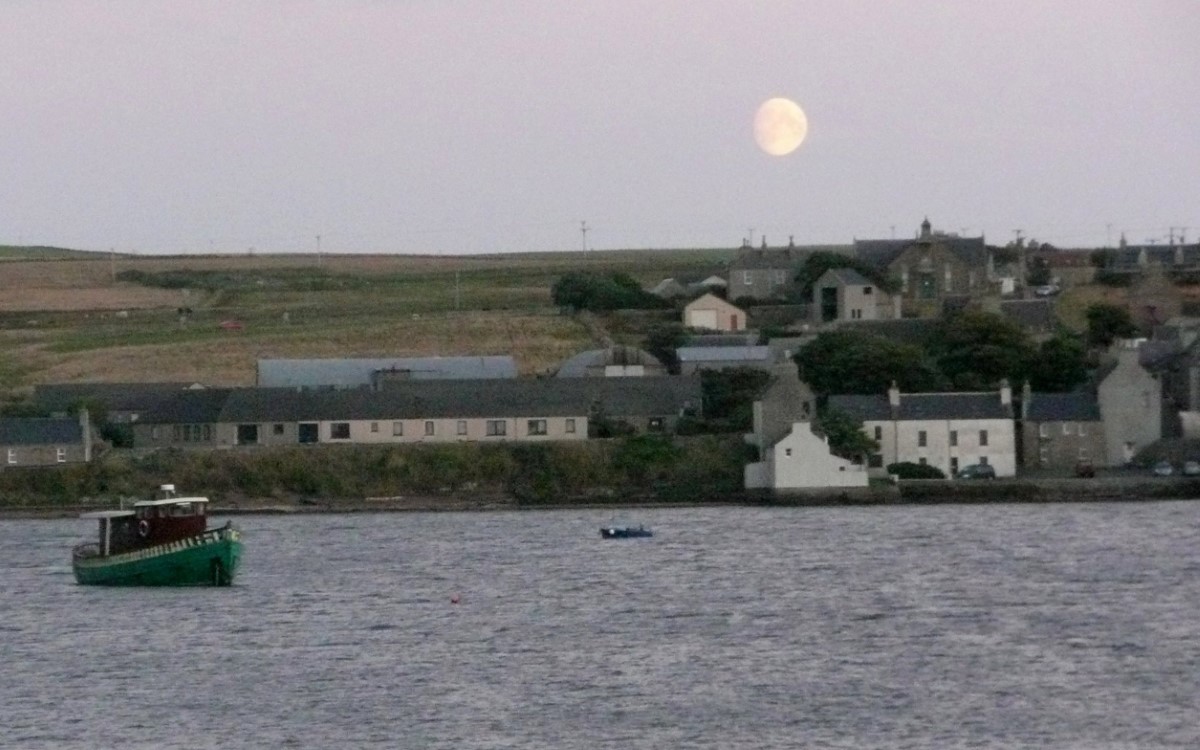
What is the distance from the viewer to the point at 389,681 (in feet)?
135

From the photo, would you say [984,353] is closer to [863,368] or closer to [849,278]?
[863,368]

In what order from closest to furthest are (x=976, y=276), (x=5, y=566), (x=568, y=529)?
(x=5, y=566), (x=568, y=529), (x=976, y=276)

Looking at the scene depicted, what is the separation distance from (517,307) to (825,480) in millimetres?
54948

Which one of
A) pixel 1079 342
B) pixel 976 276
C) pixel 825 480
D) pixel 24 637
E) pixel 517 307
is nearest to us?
pixel 24 637

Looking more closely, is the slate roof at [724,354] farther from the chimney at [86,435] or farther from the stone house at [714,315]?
the chimney at [86,435]

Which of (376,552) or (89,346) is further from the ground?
(89,346)

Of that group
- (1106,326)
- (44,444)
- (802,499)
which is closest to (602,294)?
(1106,326)

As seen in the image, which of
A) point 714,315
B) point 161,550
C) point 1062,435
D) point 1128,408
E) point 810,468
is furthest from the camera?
point 714,315

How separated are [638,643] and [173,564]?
1795 cm

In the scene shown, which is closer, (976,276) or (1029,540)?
(1029,540)

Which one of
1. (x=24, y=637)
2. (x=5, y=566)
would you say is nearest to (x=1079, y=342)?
(x=5, y=566)

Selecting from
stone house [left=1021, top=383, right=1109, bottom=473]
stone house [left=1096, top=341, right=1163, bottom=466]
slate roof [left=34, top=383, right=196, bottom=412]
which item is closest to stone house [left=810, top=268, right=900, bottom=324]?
stone house [left=1021, top=383, right=1109, bottom=473]

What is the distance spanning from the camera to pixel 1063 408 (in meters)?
85.8

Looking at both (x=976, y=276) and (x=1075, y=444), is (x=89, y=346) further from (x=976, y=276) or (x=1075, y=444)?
(x=1075, y=444)
